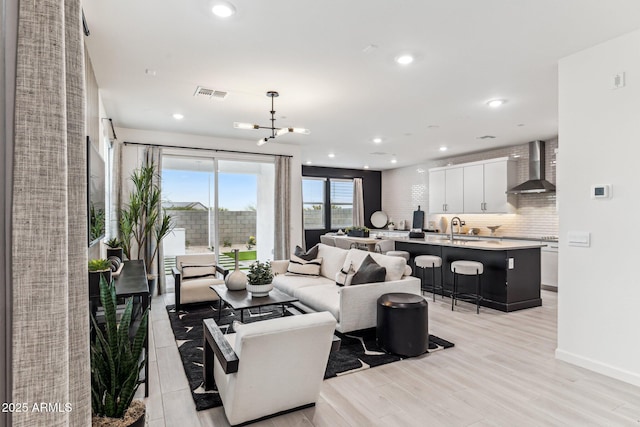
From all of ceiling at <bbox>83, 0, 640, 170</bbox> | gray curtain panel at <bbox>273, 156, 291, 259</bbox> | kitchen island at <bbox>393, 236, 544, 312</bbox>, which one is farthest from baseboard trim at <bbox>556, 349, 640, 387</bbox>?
gray curtain panel at <bbox>273, 156, 291, 259</bbox>

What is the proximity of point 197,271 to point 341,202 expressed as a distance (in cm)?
624

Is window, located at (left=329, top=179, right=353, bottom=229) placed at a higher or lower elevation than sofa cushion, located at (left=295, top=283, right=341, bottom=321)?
higher

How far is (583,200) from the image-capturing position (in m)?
3.14

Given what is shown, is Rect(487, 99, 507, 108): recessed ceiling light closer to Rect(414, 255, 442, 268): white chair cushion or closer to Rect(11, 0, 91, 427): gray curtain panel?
Rect(414, 255, 442, 268): white chair cushion

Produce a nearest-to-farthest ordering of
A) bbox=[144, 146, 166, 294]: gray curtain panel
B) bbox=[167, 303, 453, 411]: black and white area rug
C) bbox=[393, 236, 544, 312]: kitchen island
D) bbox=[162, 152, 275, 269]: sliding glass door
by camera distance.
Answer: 1. bbox=[167, 303, 453, 411]: black and white area rug
2. bbox=[393, 236, 544, 312]: kitchen island
3. bbox=[144, 146, 166, 294]: gray curtain panel
4. bbox=[162, 152, 275, 269]: sliding glass door

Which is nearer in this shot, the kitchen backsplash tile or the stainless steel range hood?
the stainless steel range hood

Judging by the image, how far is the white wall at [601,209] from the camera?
283cm

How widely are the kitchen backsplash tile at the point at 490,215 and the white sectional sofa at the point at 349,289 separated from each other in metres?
4.45

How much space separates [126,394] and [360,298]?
7.95 feet

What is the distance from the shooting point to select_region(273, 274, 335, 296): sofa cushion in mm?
4582

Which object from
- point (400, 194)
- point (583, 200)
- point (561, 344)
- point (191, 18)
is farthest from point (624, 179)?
point (400, 194)

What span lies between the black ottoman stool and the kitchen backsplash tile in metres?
5.03

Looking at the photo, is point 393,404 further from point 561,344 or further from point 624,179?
point 624,179

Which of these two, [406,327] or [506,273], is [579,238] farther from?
[506,273]
